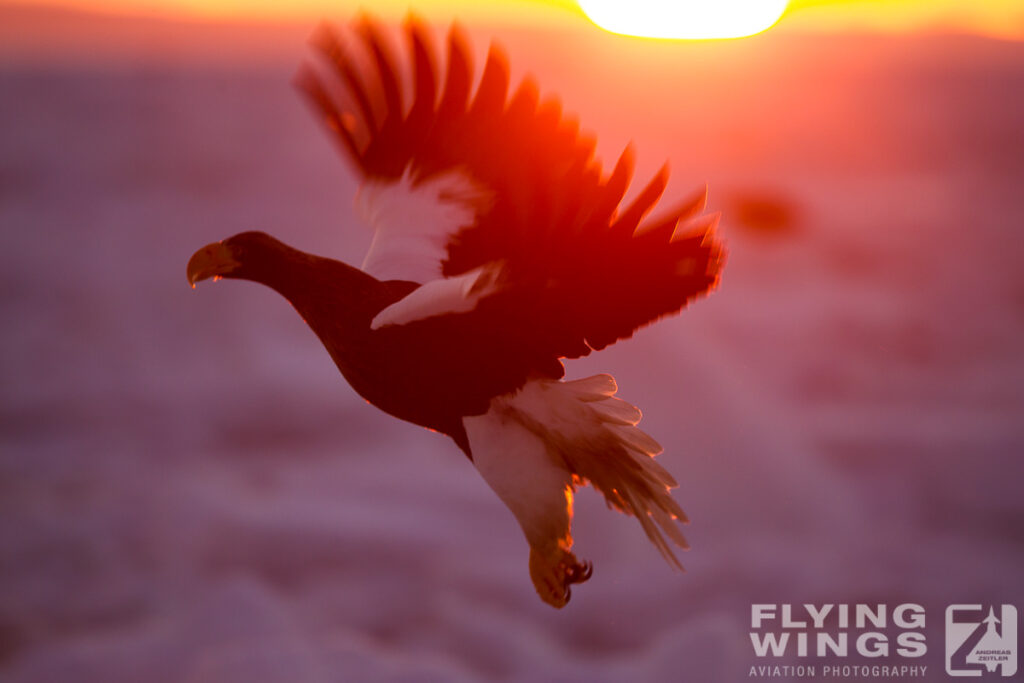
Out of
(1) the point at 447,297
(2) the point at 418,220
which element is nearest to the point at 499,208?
(2) the point at 418,220

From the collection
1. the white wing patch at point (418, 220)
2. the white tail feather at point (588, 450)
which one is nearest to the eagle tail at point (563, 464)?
the white tail feather at point (588, 450)

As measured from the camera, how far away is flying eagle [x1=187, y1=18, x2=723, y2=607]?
1503 millimetres

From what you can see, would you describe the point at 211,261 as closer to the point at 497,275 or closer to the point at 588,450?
the point at 497,275

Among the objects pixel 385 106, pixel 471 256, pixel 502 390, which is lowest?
pixel 502 390

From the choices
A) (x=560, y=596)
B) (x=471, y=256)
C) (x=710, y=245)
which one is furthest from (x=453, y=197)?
(x=560, y=596)

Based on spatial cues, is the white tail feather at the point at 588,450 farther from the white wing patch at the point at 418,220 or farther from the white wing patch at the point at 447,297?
the white wing patch at the point at 418,220

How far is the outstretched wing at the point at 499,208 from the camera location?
1.47 meters

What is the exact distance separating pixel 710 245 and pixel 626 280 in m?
0.16

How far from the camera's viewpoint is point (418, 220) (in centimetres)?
207

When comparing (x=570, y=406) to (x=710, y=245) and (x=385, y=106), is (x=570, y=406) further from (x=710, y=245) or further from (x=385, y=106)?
(x=385, y=106)

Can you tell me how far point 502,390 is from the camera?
1.72 meters

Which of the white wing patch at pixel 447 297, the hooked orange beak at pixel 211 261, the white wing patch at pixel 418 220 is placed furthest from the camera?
the white wing patch at pixel 418 220

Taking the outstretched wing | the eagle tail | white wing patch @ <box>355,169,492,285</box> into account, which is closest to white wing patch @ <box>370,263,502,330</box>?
the outstretched wing

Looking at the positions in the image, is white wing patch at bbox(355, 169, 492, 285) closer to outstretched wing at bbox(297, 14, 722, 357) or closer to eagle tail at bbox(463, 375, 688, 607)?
outstretched wing at bbox(297, 14, 722, 357)
